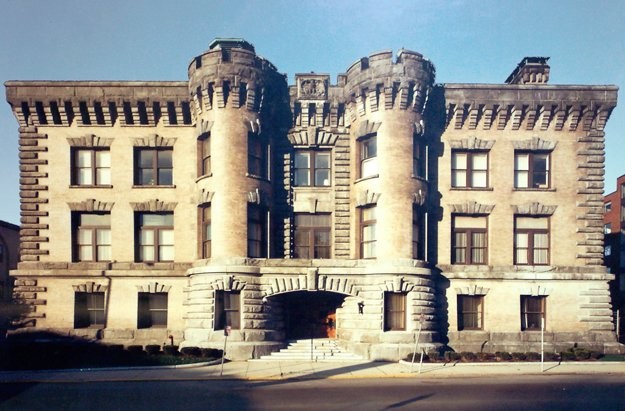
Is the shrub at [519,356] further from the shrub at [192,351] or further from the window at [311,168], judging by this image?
the shrub at [192,351]

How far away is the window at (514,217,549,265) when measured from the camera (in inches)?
929

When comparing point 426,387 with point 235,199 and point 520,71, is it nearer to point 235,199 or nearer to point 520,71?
point 235,199

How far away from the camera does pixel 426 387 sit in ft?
50.2

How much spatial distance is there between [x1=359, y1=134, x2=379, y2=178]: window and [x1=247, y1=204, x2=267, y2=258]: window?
5.88 metres

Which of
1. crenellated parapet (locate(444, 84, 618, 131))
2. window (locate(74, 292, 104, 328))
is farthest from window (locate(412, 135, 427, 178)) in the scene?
window (locate(74, 292, 104, 328))

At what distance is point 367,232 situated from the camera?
2261 centimetres

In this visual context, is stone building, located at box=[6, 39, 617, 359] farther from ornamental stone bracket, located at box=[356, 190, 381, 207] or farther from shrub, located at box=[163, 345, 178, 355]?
shrub, located at box=[163, 345, 178, 355]

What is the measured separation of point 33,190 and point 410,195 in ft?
67.2

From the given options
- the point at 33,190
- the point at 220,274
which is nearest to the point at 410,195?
the point at 220,274

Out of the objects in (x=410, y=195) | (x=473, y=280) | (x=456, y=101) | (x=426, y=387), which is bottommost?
(x=426, y=387)

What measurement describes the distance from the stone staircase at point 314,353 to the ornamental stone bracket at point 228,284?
357cm

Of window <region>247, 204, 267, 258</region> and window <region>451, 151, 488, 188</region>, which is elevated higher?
window <region>451, 151, 488, 188</region>

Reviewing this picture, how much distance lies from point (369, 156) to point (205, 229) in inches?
379

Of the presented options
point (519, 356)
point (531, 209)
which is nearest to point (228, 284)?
point (519, 356)
